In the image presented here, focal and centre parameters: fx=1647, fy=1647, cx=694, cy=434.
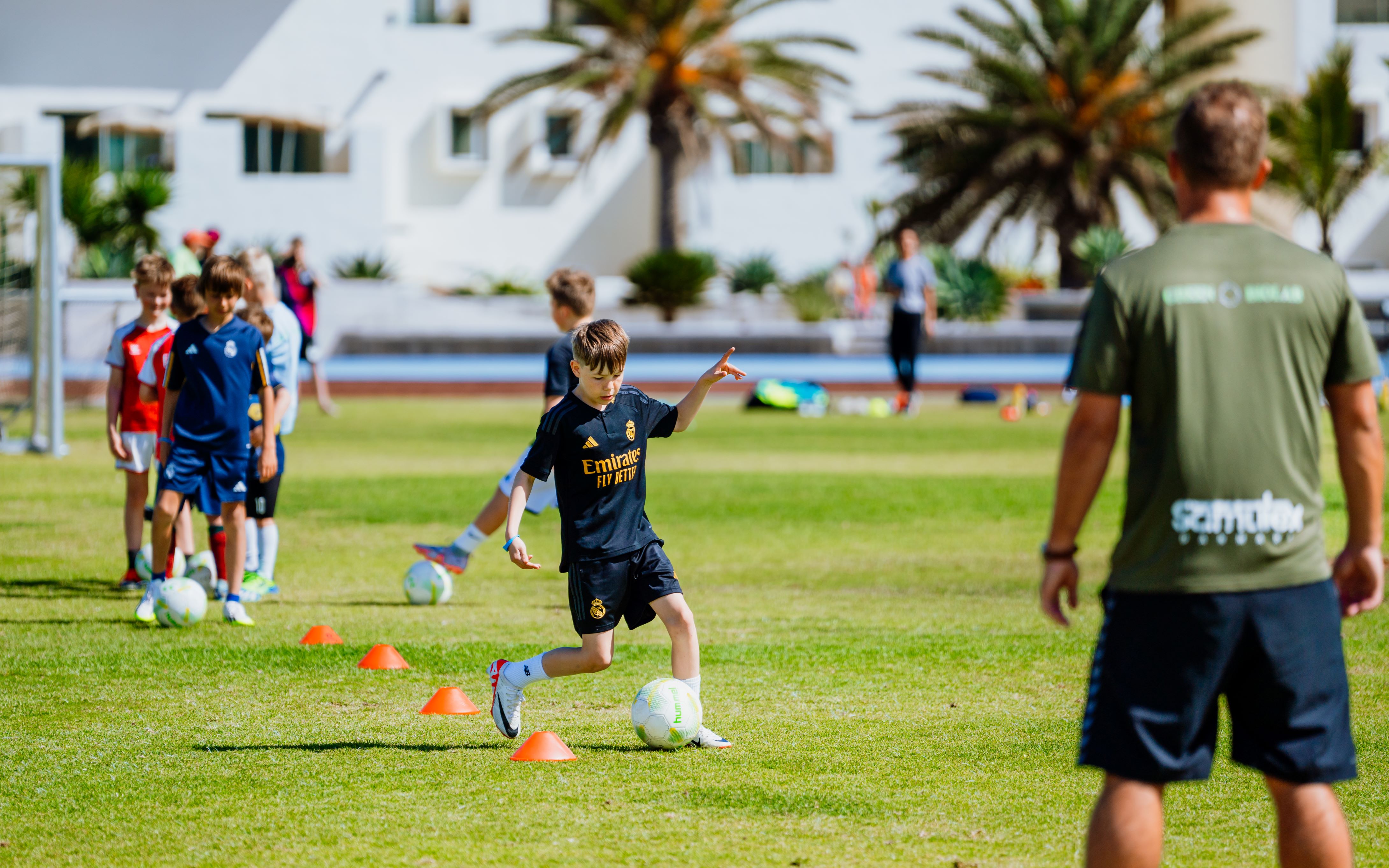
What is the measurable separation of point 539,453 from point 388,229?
3879cm

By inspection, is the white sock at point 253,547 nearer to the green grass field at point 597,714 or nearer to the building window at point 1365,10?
the green grass field at point 597,714

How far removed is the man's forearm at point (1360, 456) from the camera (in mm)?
3381

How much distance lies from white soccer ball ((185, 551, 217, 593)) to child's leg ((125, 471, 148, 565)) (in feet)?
1.06

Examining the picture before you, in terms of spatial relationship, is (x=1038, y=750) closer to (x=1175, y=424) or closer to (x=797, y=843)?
(x=797, y=843)

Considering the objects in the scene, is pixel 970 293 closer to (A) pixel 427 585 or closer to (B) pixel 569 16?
(B) pixel 569 16

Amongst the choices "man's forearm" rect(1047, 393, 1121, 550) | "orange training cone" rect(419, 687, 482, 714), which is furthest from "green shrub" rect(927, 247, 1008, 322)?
"man's forearm" rect(1047, 393, 1121, 550)

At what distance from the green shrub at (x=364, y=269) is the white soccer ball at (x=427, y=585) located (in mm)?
28351

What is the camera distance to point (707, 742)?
18.0ft

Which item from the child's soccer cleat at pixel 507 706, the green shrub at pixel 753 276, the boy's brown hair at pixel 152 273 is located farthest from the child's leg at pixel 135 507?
the green shrub at pixel 753 276

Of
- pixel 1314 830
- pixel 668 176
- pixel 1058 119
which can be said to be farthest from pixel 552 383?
pixel 668 176

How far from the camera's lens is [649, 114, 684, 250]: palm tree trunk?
38219 millimetres

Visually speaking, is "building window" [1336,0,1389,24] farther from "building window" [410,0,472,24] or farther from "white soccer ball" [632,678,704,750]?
"white soccer ball" [632,678,704,750]

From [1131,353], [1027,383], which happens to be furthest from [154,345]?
[1027,383]

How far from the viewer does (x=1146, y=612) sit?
3.35m
